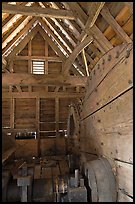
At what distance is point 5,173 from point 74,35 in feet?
16.4

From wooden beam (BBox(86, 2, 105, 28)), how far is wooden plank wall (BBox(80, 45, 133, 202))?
5.31ft

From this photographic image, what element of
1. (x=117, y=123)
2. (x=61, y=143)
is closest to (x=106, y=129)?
(x=117, y=123)

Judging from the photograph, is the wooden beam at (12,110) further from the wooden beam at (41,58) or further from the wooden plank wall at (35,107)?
the wooden beam at (41,58)

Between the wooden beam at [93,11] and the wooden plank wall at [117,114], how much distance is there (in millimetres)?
1620

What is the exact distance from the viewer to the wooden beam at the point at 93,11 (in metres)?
3.57

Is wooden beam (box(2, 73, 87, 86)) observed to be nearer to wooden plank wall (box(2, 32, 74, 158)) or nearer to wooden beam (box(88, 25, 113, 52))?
wooden beam (box(88, 25, 113, 52))

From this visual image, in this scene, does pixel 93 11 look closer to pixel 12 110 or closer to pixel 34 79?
pixel 34 79

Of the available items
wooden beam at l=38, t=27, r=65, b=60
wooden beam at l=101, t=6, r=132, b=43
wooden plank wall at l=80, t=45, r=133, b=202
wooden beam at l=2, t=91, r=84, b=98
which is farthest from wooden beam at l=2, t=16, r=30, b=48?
wooden plank wall at l=80, t=45, r=133, b=202

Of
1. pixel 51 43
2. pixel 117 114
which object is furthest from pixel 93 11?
pixel 51 43

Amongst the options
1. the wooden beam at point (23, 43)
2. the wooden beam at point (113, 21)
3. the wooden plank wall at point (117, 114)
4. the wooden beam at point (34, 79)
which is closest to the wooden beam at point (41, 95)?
the wooden beam at point (23, 43)

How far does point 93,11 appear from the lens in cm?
380

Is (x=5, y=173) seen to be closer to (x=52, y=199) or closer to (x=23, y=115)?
(x=52, y=199)

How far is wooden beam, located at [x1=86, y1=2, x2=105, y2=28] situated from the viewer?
11.7 ft

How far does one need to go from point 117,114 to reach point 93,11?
2.71 metres
